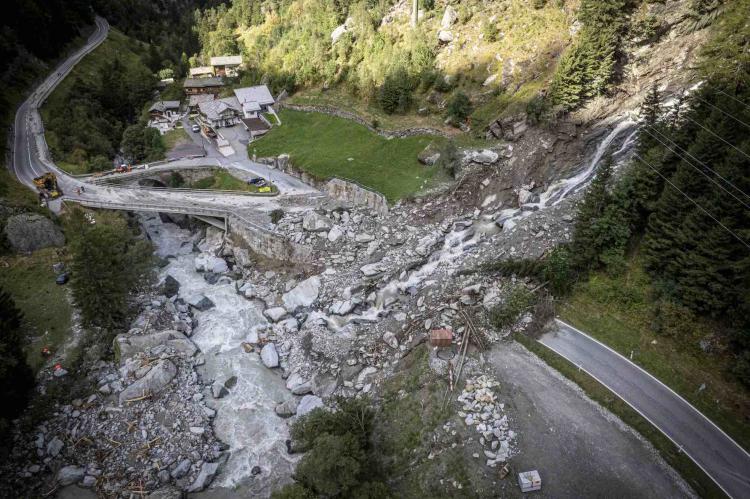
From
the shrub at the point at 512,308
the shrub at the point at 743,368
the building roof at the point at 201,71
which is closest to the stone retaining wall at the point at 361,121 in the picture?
the shrub at the point at 512,308

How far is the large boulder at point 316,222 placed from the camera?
46500mm

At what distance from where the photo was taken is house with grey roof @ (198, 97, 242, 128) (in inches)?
2896

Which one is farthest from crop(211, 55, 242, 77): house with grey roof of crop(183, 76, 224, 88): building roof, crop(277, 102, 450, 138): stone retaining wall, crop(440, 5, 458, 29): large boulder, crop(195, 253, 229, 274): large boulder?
crop(195, 253, 229, 274): large boulder

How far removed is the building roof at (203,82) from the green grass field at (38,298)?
58904 mm

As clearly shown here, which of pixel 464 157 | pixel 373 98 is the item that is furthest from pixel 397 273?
pixel 373 98

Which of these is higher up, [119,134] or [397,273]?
[397,273]

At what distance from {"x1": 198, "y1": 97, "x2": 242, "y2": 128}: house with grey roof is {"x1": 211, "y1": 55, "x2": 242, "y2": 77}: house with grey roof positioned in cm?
3002

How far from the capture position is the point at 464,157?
47500 mm

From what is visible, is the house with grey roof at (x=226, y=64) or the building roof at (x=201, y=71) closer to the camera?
the building roof at (x=201, y=71)

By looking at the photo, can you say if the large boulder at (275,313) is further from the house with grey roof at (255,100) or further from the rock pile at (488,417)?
the house with grey roof at (255,100)

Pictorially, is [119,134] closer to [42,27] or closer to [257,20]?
[42,27]

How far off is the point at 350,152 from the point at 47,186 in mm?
39264

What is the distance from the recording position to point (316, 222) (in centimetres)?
4669

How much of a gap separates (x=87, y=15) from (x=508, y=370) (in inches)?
5435
